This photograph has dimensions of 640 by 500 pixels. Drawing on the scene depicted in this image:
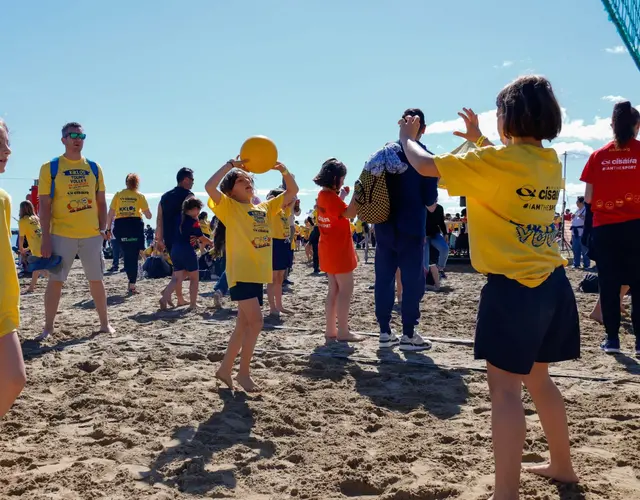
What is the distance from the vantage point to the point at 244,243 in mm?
4449

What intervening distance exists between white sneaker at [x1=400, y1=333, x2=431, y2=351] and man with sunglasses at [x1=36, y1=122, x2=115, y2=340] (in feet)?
10.2

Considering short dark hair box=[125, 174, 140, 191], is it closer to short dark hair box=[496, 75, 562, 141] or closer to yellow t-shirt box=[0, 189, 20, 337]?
yellow t-shirt box=[0, 189, 20, 337]

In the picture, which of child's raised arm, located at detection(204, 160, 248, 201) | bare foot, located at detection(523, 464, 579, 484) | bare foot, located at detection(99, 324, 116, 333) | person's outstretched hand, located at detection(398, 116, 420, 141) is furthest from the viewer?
bare foot, located at detection(99, 324, 116, 333)

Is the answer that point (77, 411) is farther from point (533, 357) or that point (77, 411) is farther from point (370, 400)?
point (533, 357)

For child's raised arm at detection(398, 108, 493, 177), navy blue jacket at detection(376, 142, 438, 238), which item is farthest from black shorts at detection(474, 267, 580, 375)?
navy blue jacket at detection(376, 142, 438, 238)

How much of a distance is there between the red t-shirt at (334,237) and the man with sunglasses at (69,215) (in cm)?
232

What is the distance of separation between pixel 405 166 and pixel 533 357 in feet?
10.4

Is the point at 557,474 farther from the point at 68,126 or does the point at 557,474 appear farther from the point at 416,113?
the point at 68,126

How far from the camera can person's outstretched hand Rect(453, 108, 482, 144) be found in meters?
3.10

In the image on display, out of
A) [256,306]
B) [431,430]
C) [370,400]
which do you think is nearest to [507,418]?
[431,430]

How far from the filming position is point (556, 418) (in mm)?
2756

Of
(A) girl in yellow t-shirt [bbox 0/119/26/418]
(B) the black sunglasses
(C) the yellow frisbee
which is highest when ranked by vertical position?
(B) the black sunglasses

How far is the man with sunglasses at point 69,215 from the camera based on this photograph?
20.4ft

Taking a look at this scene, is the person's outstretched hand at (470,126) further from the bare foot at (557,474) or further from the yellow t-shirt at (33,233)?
the yellow t-shirt at (33,233)
